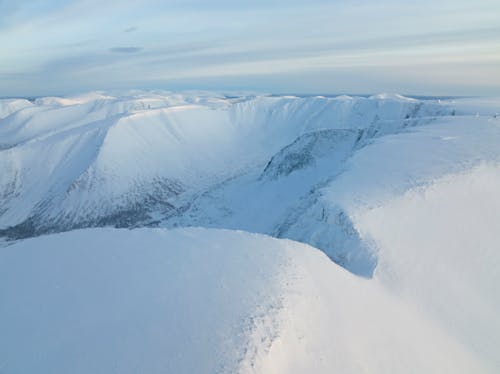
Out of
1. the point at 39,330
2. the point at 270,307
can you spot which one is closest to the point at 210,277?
the point at 270,307

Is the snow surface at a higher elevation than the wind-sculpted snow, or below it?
higher

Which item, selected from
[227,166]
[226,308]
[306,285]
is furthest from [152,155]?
[226,308]

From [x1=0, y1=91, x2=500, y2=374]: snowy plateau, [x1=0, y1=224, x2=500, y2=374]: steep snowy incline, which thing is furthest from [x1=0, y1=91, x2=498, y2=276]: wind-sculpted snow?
[x1=0, y1=224, x2=500, y2=374]: steep snowy incline

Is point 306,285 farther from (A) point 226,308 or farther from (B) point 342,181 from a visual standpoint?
(B) point 342,181

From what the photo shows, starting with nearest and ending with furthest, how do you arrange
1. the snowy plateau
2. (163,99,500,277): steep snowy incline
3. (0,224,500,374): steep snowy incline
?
(0,224,500,374): steep snowy incline, the snowy plateau, (163,99,500,277): steep snowy incline

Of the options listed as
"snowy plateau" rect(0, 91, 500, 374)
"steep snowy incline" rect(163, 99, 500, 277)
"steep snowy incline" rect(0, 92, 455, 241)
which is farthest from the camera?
"steep snowy incline" rect(0, 92, 455, 241)

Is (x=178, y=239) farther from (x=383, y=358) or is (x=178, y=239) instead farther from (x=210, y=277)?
(x=383, y=358)

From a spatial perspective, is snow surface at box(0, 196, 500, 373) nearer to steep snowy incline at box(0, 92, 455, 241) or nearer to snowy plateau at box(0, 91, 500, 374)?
snowy plateau at box(0, 91, 500, 374)
